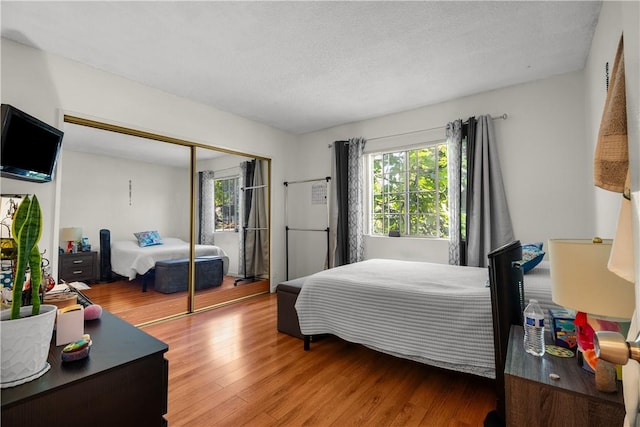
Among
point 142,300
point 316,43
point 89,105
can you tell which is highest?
point 316,43

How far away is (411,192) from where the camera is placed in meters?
3.95

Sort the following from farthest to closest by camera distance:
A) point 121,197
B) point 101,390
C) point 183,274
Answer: point 183,274, point 121,197, point 101,390

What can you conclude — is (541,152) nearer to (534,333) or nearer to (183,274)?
(534,333)

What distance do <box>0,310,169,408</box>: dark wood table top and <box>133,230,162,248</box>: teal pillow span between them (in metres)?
2.14

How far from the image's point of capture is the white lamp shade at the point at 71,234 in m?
2.66

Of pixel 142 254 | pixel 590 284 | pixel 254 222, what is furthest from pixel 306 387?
pixel 254 222

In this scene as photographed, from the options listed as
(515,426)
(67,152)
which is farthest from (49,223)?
(515,426)

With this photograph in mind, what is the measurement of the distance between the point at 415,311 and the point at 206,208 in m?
2.82

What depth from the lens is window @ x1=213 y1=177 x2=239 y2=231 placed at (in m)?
3.88

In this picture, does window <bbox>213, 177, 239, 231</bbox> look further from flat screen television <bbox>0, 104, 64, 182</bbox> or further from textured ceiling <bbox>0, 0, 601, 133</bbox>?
flat screen television <bbox>0, 104, 64, 182</bbox>

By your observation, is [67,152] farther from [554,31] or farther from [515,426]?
[554,31]

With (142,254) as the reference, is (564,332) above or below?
below

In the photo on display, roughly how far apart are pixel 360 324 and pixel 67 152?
3.01 m

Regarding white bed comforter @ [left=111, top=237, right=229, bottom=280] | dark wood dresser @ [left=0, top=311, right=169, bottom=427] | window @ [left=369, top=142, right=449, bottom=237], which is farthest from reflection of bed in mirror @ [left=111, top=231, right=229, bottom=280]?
window @ [left=369, top=142, right=449, bottom=237]
